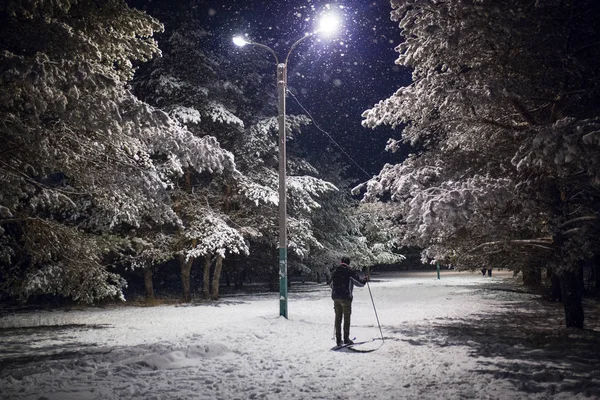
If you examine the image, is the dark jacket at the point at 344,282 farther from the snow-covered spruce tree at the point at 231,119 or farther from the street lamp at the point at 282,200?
the snow-covered spruce tree at the point at 231,119

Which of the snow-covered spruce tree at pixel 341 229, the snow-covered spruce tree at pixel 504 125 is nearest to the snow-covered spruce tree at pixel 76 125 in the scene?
the snow-covered spruce tree at pixel 504 125

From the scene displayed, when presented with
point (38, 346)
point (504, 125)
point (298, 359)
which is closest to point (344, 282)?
point (298, 359)

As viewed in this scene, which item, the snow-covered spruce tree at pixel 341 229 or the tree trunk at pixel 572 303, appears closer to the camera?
the tree trunk at pixel 572 303

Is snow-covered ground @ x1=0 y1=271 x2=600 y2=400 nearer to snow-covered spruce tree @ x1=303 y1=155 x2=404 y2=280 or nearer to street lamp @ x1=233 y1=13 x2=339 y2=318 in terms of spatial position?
street lamp @ x1=233 y1=13 x2=339 y2=318

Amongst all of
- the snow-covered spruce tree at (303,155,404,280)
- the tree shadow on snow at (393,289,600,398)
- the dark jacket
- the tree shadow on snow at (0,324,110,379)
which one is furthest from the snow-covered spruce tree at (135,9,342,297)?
the dark jacket

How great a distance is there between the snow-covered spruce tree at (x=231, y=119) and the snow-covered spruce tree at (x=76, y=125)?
347 inches

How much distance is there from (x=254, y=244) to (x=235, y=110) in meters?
10.3

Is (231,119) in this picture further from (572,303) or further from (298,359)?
(572,303)

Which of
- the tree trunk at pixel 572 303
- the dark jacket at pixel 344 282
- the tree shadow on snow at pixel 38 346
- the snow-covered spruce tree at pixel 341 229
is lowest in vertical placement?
the tree shadow on snow at pixel 38 346

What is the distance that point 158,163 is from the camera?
1955 centimetres

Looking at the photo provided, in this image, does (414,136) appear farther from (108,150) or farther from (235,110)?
(235,110)

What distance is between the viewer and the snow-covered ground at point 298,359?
250 inches

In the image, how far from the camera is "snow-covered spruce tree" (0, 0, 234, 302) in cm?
695

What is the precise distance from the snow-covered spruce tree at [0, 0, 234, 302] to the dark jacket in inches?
151
